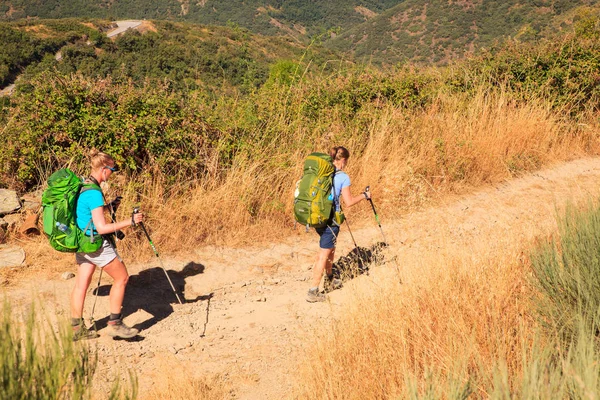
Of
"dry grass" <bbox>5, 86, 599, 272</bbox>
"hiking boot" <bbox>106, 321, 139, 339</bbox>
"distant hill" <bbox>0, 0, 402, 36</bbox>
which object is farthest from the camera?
"distant hill" <bbox>0, 0, 402, 36</bbox>

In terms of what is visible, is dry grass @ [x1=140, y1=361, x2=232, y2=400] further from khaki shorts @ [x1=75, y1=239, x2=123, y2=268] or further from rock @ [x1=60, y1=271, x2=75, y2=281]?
rock @ [x1=60, y1=271, x2=75, y2=281]

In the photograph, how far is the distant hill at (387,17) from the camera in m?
65.1

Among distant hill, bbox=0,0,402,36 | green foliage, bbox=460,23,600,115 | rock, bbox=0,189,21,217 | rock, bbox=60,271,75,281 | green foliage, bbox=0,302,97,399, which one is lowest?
rock, bbox=60,271,75,281

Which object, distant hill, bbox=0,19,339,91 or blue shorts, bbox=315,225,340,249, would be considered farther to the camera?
distant hill, bbox=0,19,339,91

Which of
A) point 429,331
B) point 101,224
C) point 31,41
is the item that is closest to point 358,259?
point 429,331

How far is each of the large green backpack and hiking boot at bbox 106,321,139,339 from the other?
1.84 meters

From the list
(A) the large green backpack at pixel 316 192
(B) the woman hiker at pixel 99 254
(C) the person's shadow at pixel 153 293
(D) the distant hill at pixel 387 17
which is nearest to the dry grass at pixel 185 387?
(B) the woman hiker at pixel 99 254

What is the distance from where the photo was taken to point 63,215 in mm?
4375

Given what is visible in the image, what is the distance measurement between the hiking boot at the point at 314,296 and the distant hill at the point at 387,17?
3916 centimetres

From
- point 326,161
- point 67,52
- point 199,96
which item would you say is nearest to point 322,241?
point 326,161

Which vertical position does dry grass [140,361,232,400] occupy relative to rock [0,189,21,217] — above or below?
below

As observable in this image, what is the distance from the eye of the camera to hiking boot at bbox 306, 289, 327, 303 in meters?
5.38

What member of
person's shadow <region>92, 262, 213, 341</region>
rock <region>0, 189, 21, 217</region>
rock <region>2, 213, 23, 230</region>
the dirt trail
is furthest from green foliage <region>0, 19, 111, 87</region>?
the dirt trail

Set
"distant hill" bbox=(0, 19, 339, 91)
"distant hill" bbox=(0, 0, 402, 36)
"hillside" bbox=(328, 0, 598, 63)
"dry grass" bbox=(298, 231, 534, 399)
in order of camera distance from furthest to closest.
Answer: "distant hill" bbox=(0, 0, 402, 36), "hillside" bbox=(328, 0, 598, 63), "distant hill" bbox=(0, 19, 339, 91), "dry grass" bbox=(298, 231, 534, 399)
